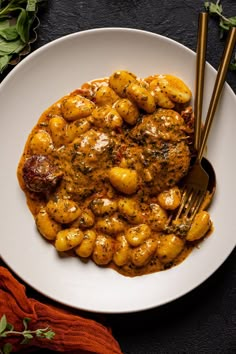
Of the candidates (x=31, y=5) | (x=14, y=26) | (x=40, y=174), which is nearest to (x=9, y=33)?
(x=14, y=26)

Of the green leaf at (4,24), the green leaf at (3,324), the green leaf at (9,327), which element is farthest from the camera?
the green leaf at (4,24)

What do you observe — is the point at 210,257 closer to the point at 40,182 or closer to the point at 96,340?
the point at 96,340

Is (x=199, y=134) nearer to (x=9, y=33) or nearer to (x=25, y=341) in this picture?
(x=9, y=33)

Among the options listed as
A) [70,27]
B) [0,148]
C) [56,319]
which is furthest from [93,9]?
[56,319]

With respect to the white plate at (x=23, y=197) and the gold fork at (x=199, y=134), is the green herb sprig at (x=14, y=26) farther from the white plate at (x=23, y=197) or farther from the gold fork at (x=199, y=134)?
the gold fork at (x=199, y=134)

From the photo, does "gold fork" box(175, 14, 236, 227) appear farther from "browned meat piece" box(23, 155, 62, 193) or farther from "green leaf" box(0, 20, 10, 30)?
"green leaf" box(0, 20, 10, 30)

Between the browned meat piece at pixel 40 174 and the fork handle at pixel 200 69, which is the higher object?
the fork handle at pixel 200 69

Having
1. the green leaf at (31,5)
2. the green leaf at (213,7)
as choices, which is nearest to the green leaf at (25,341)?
the green leaf at (31,5)

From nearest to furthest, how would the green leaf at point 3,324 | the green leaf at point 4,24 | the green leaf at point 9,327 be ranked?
1. the green leaf at point 3,324
2. the green leaf at point 9,327
3. the green leaf at point 4,24
